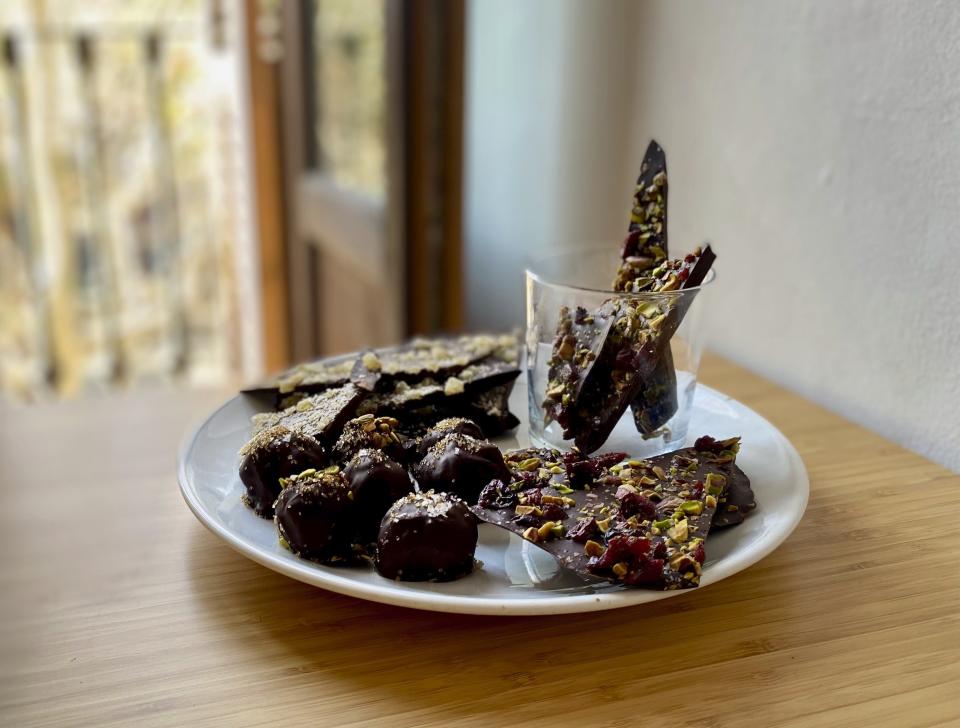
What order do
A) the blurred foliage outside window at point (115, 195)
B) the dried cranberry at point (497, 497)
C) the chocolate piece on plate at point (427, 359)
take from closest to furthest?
the dried cranberry at point (497, 497) → the chocolate piece on plate at point (427, 359) → the blurred foliage outside window at point (115, 195)

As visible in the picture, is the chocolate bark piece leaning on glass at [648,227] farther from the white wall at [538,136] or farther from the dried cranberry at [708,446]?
the white wall at [538,136]

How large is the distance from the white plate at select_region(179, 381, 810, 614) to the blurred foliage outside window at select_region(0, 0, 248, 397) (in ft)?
7.04

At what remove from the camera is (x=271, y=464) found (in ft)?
2.23

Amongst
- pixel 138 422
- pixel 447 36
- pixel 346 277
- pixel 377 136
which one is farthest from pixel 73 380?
pixel 138 422

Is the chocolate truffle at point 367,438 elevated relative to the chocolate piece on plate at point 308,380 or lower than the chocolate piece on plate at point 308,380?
elevated

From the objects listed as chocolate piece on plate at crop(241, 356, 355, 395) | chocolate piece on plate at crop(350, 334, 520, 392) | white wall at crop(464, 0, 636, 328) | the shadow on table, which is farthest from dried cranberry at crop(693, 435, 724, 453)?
white wall at crop(464, 0, 636, 328)

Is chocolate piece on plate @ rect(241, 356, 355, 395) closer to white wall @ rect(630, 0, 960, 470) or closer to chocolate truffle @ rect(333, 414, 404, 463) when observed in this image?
chocolate truffle @ rect(333, 414, 404, 463)

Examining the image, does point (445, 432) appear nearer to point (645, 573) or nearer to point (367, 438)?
point (367, 438)

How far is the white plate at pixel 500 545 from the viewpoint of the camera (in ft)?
1.83

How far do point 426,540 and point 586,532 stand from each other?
11 centimetres

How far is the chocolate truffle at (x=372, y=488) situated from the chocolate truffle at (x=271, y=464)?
2.1 inches

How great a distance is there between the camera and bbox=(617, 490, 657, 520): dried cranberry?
62 cm

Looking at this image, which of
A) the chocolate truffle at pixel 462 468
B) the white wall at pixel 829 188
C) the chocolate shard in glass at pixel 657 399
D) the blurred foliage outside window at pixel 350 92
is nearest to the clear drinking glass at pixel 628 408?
the chocolate shard in glass at pixel 657 399

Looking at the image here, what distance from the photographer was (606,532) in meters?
0.60
